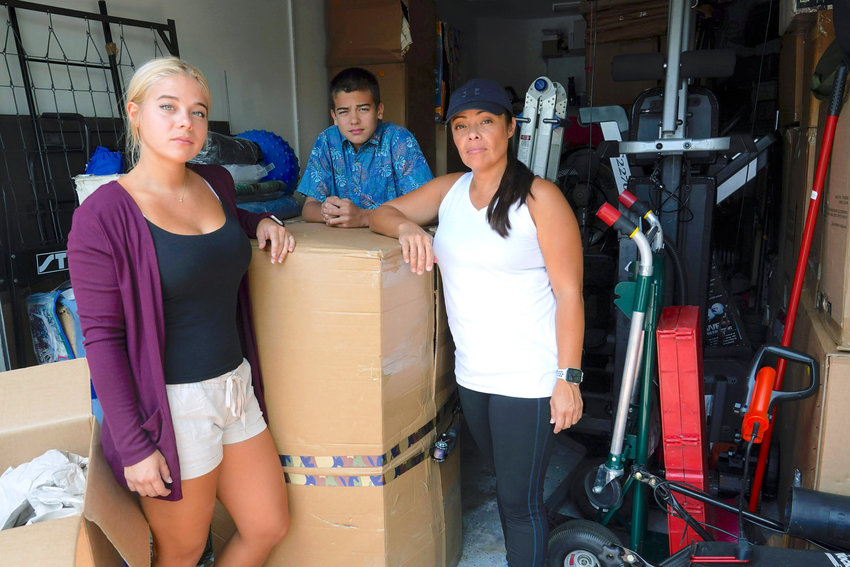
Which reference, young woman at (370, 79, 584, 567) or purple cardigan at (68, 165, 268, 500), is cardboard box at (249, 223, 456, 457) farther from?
purple cardigan at (68, 165, 268, 500)

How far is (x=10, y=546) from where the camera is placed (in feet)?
3.83

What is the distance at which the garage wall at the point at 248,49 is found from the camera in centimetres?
271

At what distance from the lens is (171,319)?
1367 mm

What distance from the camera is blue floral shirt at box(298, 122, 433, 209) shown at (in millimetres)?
Answer: 2232

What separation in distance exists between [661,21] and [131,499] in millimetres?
4683

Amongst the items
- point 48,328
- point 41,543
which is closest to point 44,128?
point 48,328

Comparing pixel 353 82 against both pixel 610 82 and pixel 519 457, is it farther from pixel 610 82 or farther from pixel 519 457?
pixel 610 82

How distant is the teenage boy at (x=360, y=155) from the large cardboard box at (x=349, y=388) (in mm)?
461

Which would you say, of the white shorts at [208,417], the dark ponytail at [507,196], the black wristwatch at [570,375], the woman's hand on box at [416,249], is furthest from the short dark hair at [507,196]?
the white shorts at [208,417]

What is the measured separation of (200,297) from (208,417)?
274 mm

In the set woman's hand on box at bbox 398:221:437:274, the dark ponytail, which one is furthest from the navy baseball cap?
woman's hand on box at bbox 398:221:437:274

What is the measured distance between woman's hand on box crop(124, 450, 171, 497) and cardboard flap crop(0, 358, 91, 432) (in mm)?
436

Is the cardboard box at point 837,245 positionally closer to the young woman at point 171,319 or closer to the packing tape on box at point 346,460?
the packing tape on box at point 346,460

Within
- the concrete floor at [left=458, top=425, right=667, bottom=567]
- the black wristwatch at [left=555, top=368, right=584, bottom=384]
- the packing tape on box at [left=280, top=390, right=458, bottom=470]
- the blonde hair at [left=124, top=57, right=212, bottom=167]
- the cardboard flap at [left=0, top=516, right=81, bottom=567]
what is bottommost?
the concrete floor at [left=458, top=425, right=667, bottom=567]
